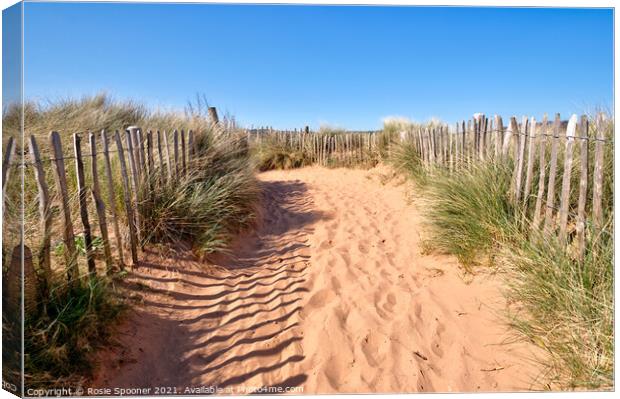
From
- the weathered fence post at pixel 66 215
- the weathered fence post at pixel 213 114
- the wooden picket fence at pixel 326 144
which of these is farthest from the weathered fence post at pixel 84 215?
the wooden picket fence at pixel 326 144

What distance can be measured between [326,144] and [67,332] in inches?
375

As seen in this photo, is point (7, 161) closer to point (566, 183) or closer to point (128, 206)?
point (128, 206)

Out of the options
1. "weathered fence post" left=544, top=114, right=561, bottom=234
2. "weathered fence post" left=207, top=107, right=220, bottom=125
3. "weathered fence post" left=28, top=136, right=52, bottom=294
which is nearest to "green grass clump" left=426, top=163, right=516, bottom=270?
"weathered fence post" left=544, top=114, right=561, bottom=234

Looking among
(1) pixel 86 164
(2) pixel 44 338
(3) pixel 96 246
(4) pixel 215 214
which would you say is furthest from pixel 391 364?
(1) pixel 86 164

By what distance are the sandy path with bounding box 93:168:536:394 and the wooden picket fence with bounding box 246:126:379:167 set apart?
251 inches

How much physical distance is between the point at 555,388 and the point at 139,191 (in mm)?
3438

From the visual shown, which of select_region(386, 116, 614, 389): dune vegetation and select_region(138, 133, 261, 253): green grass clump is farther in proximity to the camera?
select_region(138, 133, 261, 253): green grass clump

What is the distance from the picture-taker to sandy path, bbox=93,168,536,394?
236 cm

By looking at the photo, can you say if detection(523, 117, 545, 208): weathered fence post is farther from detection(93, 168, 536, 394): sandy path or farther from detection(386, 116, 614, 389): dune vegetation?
detection(93, 168, 536, 394): sandy path

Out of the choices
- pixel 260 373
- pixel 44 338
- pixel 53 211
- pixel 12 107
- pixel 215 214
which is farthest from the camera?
pixel 215 214

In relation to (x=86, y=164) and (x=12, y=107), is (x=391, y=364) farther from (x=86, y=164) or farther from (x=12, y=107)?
(x=86, y=164)

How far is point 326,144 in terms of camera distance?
1131 cm

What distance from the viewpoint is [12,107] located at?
1.83 m

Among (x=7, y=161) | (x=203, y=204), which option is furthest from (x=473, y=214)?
(x=7, y=161)
